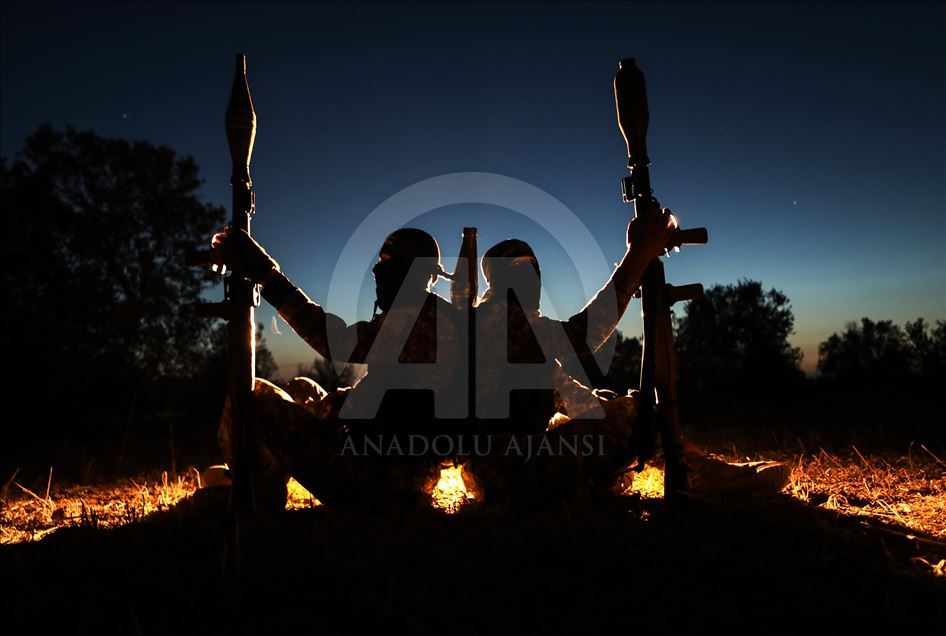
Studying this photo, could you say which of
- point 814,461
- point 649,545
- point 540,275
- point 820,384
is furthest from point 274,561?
point 820,384

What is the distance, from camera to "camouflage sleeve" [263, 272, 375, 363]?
3598mm

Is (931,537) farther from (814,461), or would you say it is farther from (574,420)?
(814,461)

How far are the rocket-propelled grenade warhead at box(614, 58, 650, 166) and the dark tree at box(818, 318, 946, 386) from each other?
13.8 metres

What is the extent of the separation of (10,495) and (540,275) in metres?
5.93

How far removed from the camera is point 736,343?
1748 cm

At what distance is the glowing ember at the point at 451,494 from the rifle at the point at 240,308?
49.9 inches

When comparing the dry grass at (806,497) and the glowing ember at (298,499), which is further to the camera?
the glowing ember at (298,499)

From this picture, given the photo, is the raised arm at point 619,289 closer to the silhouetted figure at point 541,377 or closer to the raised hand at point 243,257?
the silhouetted figure at point 541,377

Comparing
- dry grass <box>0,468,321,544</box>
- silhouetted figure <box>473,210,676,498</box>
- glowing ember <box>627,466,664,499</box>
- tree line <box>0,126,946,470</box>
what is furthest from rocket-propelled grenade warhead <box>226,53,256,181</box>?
tree line <box>0,126,946,470</box>

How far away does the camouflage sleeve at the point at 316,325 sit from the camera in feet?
11.8

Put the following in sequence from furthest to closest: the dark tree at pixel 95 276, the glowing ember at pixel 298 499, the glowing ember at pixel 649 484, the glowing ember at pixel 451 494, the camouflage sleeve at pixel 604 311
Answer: the dark tree at pixel 95 276 → the glowing ember at pixel 649 484 → the glowing ember at pixel 298 499 → the glowing ember at pixel 451 494 → the camouflage sleeve at pixel 604 311

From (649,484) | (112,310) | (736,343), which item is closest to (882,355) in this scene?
(736,343)

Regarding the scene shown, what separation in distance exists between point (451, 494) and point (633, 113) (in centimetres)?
320

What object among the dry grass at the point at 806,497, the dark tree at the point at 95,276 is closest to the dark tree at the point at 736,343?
the dry grass at the point at 806,497
